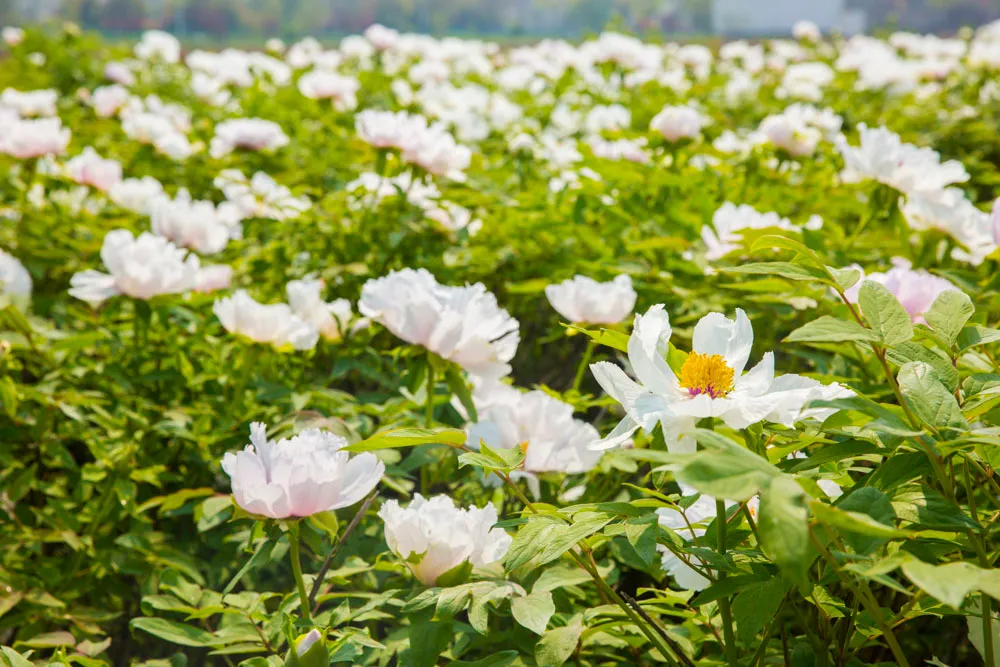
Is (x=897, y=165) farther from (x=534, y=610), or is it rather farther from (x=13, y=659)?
(x=13, y=659)

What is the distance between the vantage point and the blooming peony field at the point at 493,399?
0.68 meters

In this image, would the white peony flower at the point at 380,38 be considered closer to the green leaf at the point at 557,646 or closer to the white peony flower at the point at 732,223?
the white peony flower at the point at 732,223

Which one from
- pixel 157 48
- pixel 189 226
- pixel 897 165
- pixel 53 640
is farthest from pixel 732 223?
pixel 157 48

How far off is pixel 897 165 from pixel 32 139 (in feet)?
6.19

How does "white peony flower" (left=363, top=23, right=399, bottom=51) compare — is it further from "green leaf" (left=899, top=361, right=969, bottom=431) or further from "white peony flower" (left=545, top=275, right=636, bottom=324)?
"green leaf" (left=899, top=361, right=969, bottom=431)

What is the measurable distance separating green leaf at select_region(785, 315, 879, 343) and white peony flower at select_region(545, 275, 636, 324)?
2.33 ft

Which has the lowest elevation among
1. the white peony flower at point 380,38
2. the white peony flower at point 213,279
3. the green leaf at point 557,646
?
the green leaf at point 557,646

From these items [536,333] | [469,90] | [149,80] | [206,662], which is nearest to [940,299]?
[206,662]

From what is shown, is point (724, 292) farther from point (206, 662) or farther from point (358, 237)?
point (206, 662)

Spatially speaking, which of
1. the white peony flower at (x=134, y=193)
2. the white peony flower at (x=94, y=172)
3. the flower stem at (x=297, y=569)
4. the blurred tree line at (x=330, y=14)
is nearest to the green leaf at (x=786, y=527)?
the flower stem at (x=297, y=569)

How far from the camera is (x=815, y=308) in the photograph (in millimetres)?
1458

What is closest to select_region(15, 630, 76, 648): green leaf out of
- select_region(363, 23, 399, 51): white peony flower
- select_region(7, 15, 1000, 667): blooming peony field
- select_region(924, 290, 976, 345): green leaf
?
select_region(7, 15, 1000, 667): blooming peony field

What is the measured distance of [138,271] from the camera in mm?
1376

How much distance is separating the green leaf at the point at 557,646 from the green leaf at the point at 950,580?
39 cm
